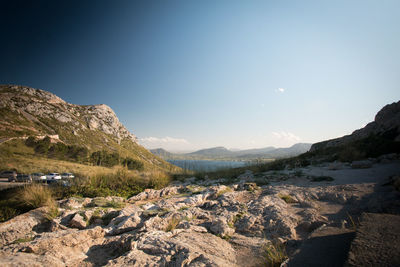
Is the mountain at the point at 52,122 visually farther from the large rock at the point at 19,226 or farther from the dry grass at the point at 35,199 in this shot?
the large rock at the point at 19,226

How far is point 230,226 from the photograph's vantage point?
11.1 ft

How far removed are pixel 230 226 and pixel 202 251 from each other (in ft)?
3.95

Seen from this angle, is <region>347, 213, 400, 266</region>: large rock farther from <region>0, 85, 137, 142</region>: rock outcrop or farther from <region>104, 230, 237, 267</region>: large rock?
<region>0, 85, 137, 142</region>: rock outcrop

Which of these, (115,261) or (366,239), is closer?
(366,239)

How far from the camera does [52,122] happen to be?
84.1 metres

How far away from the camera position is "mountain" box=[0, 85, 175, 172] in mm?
61469

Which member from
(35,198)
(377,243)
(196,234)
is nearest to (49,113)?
(35,198)

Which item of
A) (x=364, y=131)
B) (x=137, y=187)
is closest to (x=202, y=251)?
(x=137, y=187)

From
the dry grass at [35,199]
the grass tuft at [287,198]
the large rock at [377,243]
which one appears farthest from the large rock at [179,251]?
the dry grass at [35,199]

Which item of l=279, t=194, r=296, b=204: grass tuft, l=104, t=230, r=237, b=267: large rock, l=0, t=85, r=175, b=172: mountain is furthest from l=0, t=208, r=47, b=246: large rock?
l=0, t=85, r=175, b=172: mountain

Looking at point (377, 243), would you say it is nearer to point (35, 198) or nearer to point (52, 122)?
point (35, 198)

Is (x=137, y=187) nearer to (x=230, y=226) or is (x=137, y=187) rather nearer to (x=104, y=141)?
(x=230, y=226)

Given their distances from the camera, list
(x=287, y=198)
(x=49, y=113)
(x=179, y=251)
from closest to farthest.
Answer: (x=179, y=251), (x=287, y=198), (x=49, y=113)

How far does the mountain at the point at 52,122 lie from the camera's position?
6147 cm
